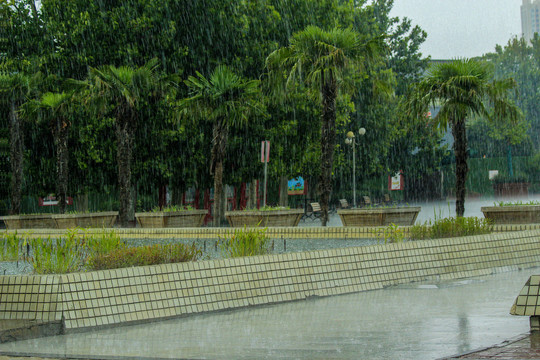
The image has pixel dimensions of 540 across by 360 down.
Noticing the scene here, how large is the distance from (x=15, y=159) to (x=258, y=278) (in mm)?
22058

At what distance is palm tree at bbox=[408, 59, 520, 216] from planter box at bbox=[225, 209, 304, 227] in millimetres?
4660

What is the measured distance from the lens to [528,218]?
17.9 metres

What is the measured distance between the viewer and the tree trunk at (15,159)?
28609mm

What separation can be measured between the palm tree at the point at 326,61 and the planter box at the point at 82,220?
23.5 feet

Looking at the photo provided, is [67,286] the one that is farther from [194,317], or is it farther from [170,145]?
[170,145]

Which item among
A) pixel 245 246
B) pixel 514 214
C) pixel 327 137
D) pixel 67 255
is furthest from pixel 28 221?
pixel 67 255

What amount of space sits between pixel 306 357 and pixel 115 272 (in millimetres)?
2862

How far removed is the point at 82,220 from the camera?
76.5ft

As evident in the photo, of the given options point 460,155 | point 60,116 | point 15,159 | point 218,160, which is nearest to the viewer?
point 460,155

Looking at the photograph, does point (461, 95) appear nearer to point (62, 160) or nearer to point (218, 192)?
point (218, 192)

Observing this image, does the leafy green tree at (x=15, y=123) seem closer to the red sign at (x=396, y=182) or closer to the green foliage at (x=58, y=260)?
the green foliage at (x=58, y=260)

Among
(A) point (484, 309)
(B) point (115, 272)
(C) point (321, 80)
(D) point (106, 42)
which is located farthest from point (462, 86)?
(D) point (106, 42)

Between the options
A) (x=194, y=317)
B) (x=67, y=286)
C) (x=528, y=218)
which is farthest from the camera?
(x=528, y=218)

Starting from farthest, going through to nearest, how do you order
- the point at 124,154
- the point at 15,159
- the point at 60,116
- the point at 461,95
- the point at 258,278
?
the point at 15,159, the point at 60,116, the point at 124,154, the point at 461,95, the point at 258,278
